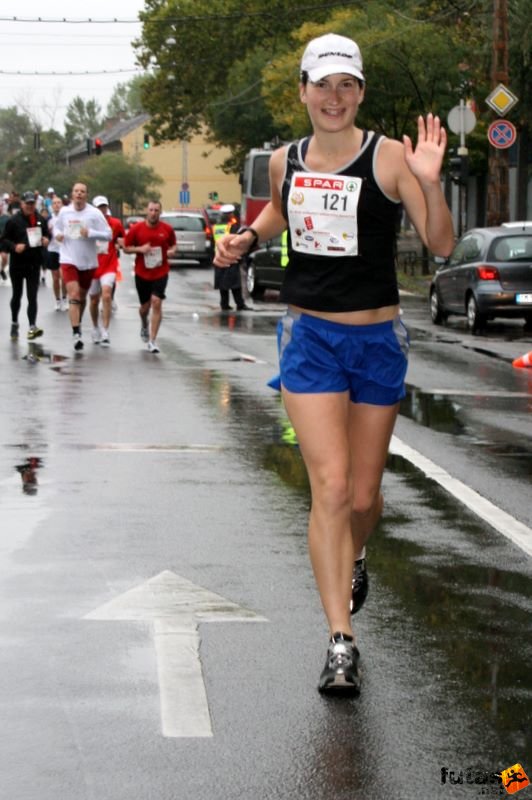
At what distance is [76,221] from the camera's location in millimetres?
20094

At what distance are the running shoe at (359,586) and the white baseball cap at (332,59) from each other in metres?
1.77

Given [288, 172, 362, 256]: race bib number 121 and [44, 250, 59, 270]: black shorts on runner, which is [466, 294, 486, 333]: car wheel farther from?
[288, 172, 362, 256]: race bib number 121

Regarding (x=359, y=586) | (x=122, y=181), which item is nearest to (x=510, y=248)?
(x=359, y=586)

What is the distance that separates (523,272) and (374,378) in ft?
61.2

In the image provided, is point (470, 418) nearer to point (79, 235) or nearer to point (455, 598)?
point (455, 598)

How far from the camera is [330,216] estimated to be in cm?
582

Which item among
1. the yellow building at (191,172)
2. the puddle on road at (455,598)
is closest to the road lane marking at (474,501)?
the puddle on road at (455,598)

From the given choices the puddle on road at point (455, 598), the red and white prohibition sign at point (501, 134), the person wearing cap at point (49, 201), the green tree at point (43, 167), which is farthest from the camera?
the green tree at point (43, 167)

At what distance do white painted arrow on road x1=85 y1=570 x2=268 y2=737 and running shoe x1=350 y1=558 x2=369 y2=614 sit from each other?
340 millimetres

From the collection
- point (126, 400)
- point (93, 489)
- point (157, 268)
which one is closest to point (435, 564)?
point (93, 489)

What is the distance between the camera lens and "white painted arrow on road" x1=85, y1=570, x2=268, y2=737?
17.0ft

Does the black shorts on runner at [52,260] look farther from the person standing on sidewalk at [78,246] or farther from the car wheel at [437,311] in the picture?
the person standing on sidewalk at [78,246]

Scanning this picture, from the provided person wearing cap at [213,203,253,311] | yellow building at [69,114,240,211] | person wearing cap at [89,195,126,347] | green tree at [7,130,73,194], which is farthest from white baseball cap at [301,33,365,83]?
yellow building at [69,114,240,211]

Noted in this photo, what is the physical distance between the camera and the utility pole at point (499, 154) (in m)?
33.2
